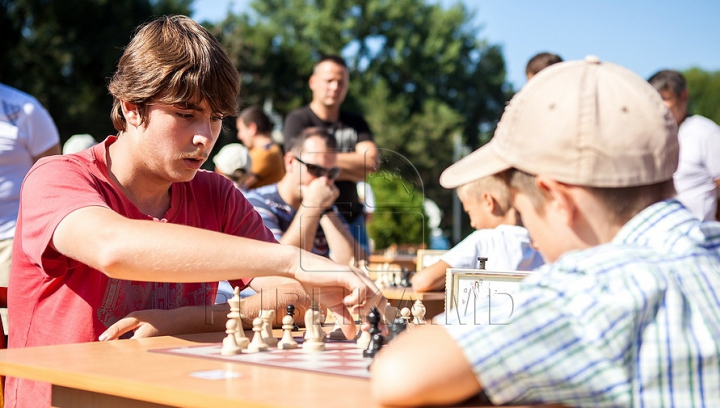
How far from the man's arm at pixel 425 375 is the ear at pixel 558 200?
1.15 ft

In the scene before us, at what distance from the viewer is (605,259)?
4.58 ft

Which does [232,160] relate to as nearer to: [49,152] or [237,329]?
[49,152]

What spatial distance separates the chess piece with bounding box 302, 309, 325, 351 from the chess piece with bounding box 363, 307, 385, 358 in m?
0.14

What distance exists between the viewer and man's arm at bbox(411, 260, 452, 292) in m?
4.51

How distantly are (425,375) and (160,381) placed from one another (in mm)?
540

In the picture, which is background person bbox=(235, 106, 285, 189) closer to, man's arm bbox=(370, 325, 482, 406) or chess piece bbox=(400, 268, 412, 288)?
chess piece bbox=(400, 268, 412, 288)

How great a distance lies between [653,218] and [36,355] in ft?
4.49

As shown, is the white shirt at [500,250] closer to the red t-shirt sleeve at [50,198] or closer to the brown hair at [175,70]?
the brown hair at [175,70]

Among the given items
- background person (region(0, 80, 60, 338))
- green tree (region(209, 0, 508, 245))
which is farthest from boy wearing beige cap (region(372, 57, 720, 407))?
green tree (region(209, 0, 508, 245))

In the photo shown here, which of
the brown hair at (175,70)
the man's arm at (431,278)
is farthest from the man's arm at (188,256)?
the man's arm at (431,278)

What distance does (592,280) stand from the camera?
1357 mm

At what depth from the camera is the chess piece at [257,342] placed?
1987 mm

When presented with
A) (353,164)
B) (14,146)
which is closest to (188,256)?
(14,146)

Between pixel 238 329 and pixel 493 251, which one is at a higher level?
pixel 493 251
